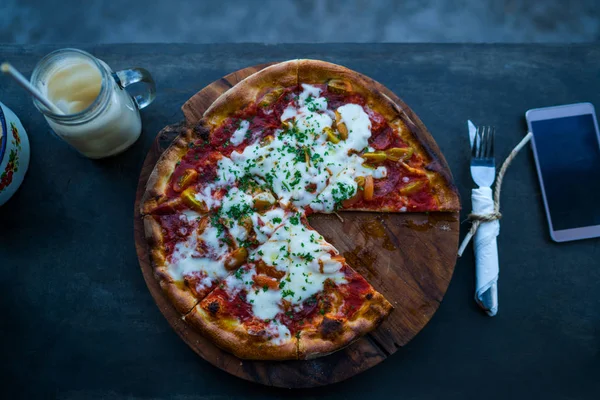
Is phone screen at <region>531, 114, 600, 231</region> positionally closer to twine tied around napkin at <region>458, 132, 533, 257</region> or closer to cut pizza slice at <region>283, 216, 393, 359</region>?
twine tied around napkin at <region>458, 132, 533, 257</region>

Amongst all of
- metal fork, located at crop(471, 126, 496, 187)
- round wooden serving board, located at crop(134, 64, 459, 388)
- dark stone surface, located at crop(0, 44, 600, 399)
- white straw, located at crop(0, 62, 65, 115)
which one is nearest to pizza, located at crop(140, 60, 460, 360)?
round wooden serving board, located at crop(134, 64, 459, 388)

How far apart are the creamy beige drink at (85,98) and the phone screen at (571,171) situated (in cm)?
344

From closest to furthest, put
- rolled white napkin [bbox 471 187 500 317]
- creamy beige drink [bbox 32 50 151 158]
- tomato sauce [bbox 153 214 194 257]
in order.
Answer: creamy beige drink [bbox 32 50 151 158] → tomato sauce [bbox 153 214 194 257] → rolled white napkin [bbox 471 187 500 317]

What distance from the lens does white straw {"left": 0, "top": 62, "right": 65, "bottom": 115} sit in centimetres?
303

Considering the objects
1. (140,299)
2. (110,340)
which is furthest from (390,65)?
(110,340)

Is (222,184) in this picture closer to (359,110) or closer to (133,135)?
(133,135)

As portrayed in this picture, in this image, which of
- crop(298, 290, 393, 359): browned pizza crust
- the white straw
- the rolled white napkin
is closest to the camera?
the white straw

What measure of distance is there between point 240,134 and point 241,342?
1563 mm

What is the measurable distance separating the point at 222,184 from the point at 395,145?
4.49ft

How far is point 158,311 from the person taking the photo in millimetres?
4348

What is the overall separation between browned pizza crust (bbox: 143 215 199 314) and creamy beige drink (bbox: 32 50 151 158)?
0.72 meters

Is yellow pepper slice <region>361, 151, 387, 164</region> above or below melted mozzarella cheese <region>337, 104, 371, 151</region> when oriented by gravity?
below

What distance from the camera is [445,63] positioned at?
15.5 ft

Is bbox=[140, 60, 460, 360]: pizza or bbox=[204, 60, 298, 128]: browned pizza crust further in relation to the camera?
bbox=[204, 60, 298, 128]: browned pizza crust
